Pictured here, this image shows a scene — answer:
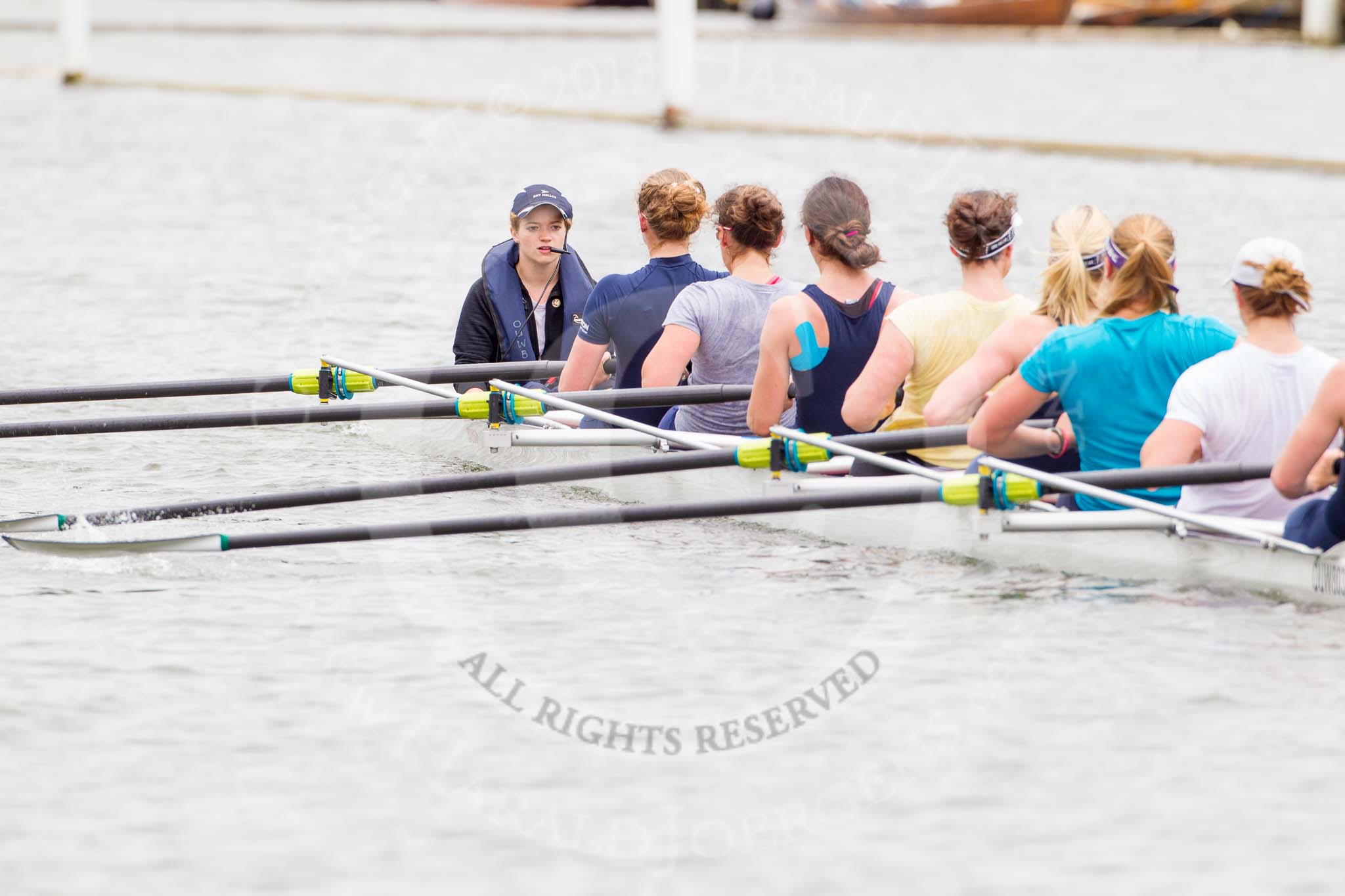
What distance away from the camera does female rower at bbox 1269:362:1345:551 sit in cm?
598

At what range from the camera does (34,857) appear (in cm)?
505

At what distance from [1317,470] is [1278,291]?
54cm

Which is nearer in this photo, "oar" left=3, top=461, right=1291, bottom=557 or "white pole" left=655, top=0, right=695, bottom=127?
"oar" left=3, top=461, right=1291, bottom=557

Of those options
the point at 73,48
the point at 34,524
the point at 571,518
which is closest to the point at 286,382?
the point at 34,524

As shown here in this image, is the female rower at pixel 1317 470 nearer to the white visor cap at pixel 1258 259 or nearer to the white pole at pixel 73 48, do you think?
the white visor cap at pixel 1258 259

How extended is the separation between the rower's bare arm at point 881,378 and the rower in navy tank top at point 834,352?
0.67 ft

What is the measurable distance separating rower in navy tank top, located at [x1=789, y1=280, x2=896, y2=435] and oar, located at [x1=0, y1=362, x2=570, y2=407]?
1.63 m

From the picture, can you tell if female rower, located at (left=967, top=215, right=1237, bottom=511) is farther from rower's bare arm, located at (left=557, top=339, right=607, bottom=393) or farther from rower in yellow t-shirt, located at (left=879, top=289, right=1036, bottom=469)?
rower's bare arm, located at (left=557, top=339, right=607, bottom=393)

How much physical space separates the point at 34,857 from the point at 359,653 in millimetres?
1699

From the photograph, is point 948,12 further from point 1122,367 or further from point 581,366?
point 1122,367

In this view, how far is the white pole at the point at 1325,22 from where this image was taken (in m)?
36.9

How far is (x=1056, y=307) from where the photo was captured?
22.2 ft

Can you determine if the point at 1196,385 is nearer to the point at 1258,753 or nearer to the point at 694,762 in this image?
A: the point at 1258,753

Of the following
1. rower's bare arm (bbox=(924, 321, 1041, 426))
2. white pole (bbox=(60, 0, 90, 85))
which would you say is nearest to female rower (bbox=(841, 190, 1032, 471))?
rower's bare arm (bbox=(924, 321, 1041, 426))
